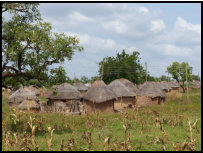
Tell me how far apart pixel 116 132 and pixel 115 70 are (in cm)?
3248

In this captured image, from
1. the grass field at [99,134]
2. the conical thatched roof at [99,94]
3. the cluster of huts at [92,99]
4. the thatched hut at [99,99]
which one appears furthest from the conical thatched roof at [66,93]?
the grass field at [99,134]

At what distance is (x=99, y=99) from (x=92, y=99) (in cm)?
68

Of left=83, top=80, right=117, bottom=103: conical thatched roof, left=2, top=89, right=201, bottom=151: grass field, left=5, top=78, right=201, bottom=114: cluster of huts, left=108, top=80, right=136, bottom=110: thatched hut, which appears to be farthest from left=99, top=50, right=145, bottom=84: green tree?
left=2, top=89, right=201, bottom=151: grass field

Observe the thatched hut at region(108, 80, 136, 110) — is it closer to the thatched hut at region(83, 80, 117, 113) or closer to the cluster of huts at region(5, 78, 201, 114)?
the cluster of huts at region(5, 78, 201, 114)

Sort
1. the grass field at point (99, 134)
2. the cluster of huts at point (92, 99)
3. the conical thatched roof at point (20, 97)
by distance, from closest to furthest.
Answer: the grass field at point (99, 134) → the cluster of huts at point (92, 99) → the conical thatched roof at point (20, 97)

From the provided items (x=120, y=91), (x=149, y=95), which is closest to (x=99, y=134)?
(x=120, y=91)

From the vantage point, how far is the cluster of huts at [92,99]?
837 inches

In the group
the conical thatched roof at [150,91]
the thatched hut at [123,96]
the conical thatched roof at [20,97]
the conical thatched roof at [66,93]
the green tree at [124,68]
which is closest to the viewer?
the conical thatched roof at [66,93]

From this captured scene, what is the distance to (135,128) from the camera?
10.0m

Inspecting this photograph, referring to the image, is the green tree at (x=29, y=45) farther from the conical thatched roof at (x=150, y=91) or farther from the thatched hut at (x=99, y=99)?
the conical thatched roof at (x=150, y=91)

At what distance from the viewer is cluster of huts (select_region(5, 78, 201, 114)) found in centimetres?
2125

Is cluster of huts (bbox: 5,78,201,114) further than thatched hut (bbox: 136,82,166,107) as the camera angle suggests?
No

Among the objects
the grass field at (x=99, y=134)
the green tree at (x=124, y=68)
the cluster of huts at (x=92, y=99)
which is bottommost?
the grass field at (x=99, y=134)

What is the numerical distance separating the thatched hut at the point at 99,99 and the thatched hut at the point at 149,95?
Answer: 7.37m
